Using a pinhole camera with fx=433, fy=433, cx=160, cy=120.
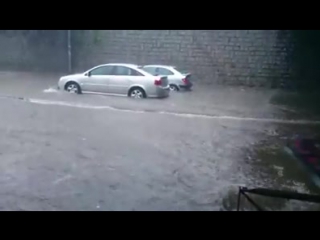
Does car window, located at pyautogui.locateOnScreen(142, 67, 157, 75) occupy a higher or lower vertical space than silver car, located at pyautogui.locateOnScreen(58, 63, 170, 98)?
higher

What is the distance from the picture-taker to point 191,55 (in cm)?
936

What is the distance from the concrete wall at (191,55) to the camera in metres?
8.16

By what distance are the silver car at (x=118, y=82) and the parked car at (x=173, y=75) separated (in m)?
0.25

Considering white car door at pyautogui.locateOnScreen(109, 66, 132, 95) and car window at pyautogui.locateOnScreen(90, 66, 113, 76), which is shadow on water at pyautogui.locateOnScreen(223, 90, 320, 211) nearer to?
white car door at pyautogui.locateOnScreen(109, 66, 132, 95)

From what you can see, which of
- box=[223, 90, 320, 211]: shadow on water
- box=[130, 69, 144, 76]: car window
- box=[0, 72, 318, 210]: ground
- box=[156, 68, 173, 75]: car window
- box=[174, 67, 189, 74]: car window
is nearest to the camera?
box=[223, 90, 320, 211]: shadow on water

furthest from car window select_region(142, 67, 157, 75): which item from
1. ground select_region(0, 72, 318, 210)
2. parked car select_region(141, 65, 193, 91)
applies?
ground select_region(0, 72, 318, 210)

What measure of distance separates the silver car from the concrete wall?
482mm

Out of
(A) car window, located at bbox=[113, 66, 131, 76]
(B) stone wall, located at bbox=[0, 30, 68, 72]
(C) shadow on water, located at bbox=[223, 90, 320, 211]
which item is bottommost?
(C) shadow on water, located at bbox=[223, 90, 320, 211]

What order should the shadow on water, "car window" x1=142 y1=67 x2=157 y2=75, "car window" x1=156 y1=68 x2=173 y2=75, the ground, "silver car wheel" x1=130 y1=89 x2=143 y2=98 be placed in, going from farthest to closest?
"car window" x1=156 y1=68 x2=173 y2=75, "car window" x1=142 y1=67 x2=157 y2=75, "silver car wheel" x1=130 y1=89 x2=143 y2=98, the ground, the shadow on water

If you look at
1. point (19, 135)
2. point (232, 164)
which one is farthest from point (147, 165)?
point (19, 135)

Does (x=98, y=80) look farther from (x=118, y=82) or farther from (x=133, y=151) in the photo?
(x=133, y=151)

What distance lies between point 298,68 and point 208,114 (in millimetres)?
2336

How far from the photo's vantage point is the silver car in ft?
24.6
